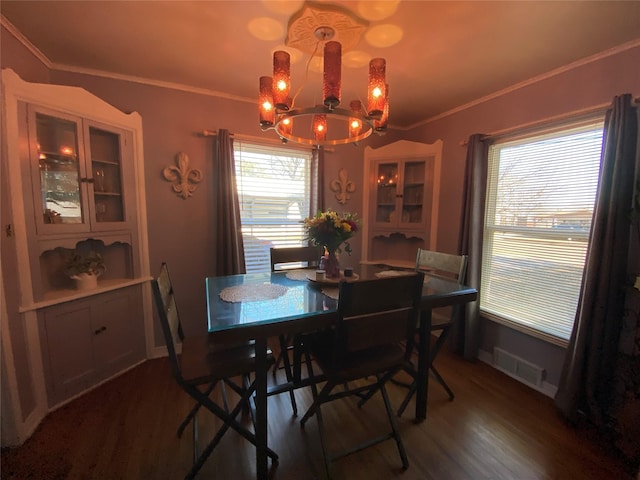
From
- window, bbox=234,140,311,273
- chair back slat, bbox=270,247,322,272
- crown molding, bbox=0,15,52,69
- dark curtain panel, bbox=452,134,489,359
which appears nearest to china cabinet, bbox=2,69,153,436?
crown molding, bbox=0,15,52,69

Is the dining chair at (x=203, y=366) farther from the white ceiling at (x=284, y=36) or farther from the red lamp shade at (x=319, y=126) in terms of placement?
the white ceiling at (x=284, y=36)

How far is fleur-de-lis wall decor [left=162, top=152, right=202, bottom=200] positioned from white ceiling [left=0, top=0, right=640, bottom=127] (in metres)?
0.65

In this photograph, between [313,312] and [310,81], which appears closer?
[313,312]

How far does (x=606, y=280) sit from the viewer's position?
1.68 metres

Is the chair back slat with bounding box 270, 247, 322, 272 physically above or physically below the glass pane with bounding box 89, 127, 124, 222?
below

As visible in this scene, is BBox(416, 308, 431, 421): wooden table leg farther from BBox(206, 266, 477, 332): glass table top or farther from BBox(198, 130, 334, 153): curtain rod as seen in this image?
BBox(198, 130, 334, 153): curtain rod

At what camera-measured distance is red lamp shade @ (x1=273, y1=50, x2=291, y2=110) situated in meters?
1.37

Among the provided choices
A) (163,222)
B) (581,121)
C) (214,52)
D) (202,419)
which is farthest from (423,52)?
(202,419)

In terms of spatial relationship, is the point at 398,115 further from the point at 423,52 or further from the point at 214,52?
the point at 214,52

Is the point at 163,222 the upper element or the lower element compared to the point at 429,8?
lower

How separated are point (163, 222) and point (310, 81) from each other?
177 cm

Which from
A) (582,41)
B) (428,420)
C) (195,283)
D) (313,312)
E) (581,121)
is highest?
(582,41)

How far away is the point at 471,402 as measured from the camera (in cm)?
199

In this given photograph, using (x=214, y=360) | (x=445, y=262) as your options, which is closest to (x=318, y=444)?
(x=214, y=360)
